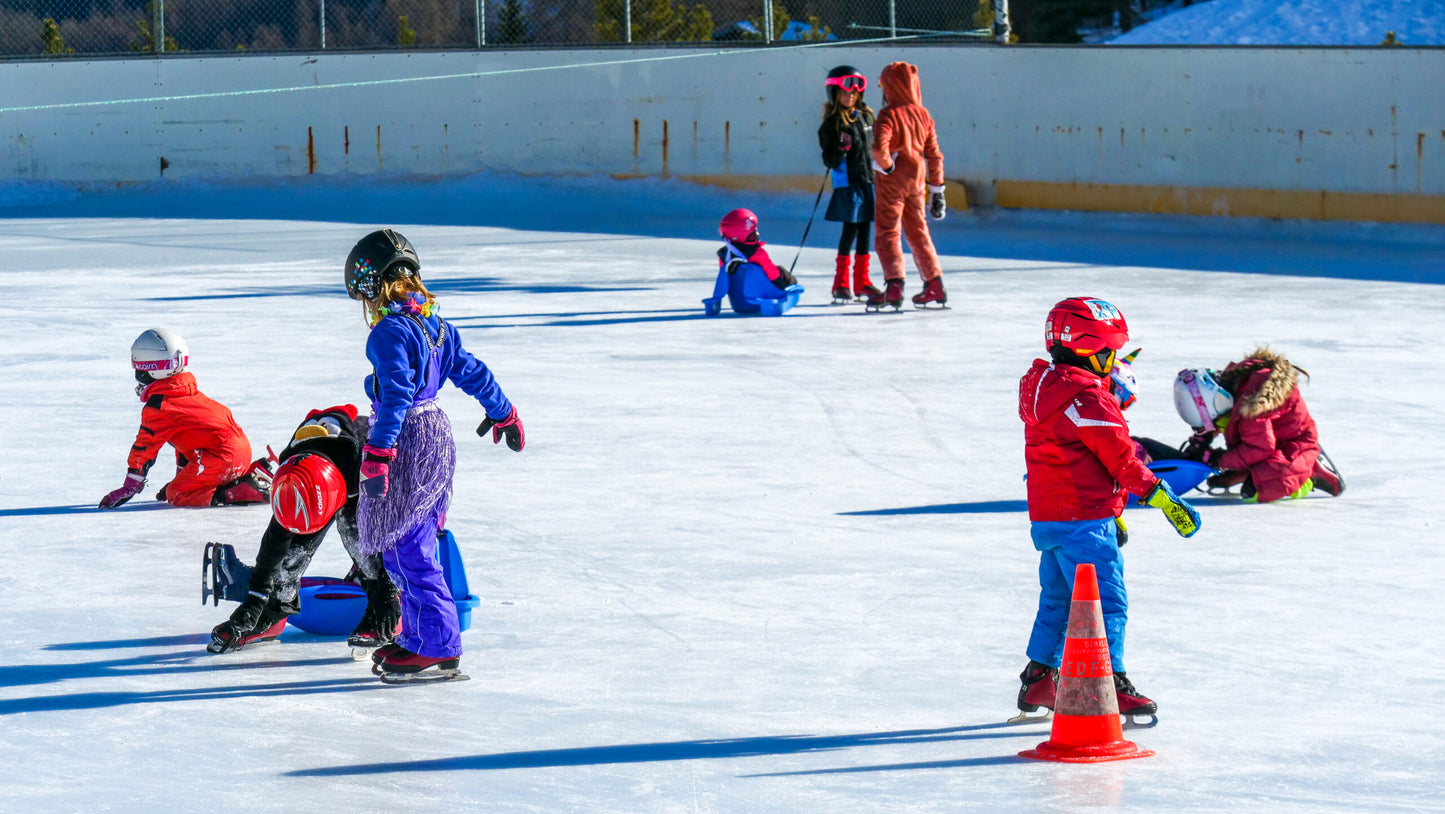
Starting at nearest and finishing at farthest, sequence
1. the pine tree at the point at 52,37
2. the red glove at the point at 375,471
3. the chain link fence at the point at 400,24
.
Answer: the red glove at the point at 375,471
the chain link fence at the point at 400,24
the pine tree at the point at 52,37

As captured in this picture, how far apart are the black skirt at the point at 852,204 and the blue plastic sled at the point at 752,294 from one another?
64 centimetres

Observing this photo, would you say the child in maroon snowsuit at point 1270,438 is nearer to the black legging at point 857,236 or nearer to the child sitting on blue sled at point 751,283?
the child sitting on blue sled at point 751,283

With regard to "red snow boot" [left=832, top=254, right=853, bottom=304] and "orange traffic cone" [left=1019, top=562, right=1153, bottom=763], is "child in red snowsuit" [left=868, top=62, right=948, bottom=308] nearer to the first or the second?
"red snow boot" [left=832, top=254, right=853, bottom=304]

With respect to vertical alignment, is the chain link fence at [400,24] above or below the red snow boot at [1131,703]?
above

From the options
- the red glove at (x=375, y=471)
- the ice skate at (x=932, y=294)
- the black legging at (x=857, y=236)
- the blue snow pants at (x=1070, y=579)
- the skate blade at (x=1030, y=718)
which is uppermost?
the black legging at (x=857, y=236)

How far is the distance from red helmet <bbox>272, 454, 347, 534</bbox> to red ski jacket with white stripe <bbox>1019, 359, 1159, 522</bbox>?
1.98 meters

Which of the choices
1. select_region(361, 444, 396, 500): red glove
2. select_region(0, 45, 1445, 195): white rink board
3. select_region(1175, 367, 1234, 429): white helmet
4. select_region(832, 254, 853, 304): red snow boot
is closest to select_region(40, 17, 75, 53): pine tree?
select_region(0, 45, 1445, 195): white rink board

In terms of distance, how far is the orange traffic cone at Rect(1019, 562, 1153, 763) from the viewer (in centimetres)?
464

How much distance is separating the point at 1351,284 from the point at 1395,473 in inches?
277

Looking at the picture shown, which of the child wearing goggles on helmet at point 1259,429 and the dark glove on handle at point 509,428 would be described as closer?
the dark glove on handle at point 509,428

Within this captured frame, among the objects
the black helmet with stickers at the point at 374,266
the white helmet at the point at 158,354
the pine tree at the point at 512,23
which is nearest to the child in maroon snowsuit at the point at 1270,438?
the black helmet with stickers at the point at 374,266

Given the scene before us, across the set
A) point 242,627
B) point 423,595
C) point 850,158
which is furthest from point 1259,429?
point 850,158

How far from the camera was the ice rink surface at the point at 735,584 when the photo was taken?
455 centimetres

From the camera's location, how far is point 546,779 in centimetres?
449
